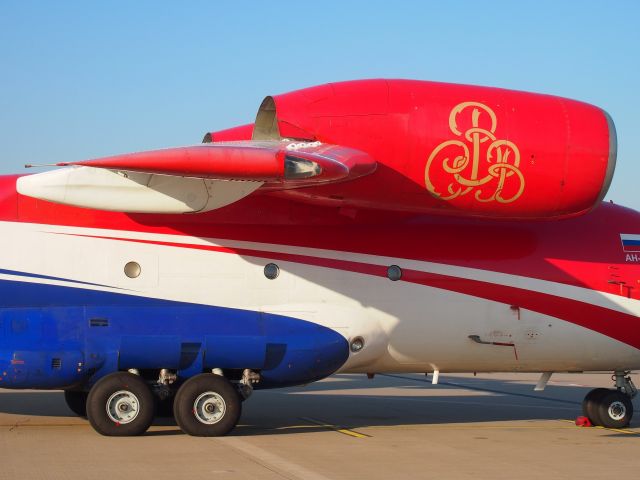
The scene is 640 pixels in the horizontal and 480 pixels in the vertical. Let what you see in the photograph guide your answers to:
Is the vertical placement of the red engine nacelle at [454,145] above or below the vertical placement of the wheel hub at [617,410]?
above

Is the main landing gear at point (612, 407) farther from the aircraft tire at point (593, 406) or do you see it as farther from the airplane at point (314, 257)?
the airplane at point (314, 257)

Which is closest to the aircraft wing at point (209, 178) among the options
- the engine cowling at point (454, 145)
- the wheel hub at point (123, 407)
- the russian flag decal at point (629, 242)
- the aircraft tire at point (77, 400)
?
the engine cowling at point (454, 145)

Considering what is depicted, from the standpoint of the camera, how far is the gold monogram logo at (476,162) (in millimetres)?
13242

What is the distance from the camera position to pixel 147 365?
13461mm

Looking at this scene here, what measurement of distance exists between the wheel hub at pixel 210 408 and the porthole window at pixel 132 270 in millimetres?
1948

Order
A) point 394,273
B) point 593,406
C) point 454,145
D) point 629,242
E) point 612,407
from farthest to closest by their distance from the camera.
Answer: point 593,406 → point 612,407 → point 629,242 → point 394,273 → point 454,145

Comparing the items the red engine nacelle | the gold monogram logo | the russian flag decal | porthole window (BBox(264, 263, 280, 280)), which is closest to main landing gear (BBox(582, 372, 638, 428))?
the russian flag decal

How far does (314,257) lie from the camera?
1434 cm

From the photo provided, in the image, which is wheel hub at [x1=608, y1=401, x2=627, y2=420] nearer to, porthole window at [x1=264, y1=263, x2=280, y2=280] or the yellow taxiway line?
the yellow taxiway line

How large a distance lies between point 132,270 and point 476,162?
5.04 meters

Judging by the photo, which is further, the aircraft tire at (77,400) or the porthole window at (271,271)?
the aircraft tire at (77,400)

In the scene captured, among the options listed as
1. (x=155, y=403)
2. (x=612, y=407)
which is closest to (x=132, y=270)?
(x=155, y=403)

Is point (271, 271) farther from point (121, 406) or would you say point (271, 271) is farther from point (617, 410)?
point (617, 410)

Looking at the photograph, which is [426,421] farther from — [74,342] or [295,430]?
[74,342]
